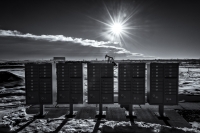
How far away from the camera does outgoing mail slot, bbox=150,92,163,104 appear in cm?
546

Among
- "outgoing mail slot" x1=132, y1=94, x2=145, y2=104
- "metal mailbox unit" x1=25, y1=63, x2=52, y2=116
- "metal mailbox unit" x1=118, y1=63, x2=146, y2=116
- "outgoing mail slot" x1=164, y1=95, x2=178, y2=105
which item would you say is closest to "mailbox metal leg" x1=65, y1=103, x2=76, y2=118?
"metal mailbox unit" x1=25, y1=63, x2=52, y2=116

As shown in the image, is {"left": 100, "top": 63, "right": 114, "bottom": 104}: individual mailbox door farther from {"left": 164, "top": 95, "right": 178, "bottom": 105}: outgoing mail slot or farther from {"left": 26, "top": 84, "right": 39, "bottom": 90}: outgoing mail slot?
{"left": 26, "top": 84, "right": 39, "bottom": 90}: outgoing mail slot

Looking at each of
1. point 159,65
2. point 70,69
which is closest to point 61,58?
point 70,69

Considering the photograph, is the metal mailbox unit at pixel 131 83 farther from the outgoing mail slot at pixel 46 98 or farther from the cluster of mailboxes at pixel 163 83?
the outgoing mail slot at pixel 46 98

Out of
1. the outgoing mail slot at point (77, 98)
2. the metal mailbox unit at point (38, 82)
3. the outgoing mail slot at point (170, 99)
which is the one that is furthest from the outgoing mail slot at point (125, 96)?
the metal mailbox unit at point (38, 82)

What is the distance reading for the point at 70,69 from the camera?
5465mm

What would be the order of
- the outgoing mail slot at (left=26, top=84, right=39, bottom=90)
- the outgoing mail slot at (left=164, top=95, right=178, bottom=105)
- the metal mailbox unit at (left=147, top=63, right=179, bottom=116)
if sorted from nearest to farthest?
1. the metal mailbox unit at (left=147, top=63, right=179, bottom=116)
2. the outgoing mail slot at (left=164, top=95, right=178, bottom=105)
3. the outgoing mail slot at (left=26, top=84, right=39, bottom=90)

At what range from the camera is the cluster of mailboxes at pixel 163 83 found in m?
5.35

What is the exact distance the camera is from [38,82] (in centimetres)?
553

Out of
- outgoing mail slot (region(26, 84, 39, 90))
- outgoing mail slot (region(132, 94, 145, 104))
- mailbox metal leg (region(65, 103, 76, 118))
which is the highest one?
outgoing mail slot (region(26, 84, 39, 90))

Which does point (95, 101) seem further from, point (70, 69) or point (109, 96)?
point (70, 69)

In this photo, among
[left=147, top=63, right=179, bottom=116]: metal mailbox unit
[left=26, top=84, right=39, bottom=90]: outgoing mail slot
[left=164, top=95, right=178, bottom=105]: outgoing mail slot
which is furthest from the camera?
[left=26, top=84, right=39, bottom=90]: outgoing mail slot

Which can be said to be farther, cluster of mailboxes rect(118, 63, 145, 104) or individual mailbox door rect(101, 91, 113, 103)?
individual mailbox door rect(101, 91, 113, 103)

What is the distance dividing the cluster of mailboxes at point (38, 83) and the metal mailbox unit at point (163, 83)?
4.34 m
